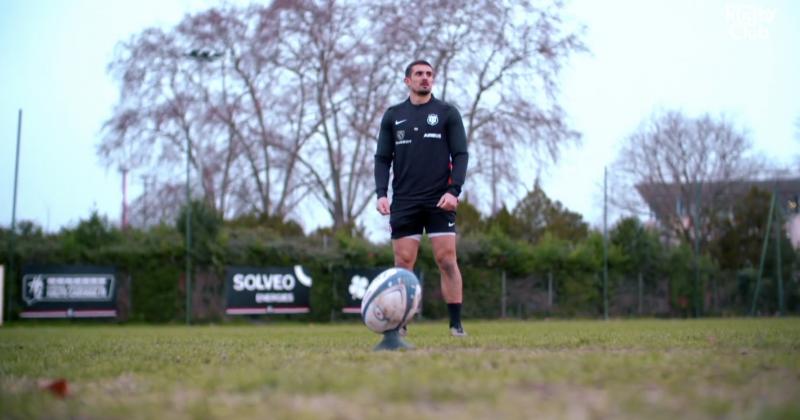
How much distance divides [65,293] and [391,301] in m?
17.8

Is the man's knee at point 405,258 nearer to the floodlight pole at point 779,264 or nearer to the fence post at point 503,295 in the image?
the fence post at point 503,295

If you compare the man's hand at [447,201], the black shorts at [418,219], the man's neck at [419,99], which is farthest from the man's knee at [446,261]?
the man's neck at [419,99]

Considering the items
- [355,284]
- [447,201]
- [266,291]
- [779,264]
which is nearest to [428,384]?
[447,201]

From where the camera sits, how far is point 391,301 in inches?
237

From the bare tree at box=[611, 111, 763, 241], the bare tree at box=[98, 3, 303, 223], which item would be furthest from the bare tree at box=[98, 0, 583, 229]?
the bare tree at box=[611, 111, 763, 241]

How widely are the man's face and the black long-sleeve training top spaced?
140mm

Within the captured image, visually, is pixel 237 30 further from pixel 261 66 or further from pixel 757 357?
pixel 757 357

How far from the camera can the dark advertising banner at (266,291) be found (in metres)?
23.3

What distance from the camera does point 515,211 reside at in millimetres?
36531

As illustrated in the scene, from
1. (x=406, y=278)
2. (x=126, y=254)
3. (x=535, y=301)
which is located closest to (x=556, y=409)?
(x=406, y=278)

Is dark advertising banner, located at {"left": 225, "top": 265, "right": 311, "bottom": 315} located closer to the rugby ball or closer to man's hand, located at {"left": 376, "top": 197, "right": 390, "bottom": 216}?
man's hand, located at {"left": 376, "top": 197, "right": 390, "bottom": 216}

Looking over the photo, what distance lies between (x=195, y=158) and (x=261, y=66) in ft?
12.9

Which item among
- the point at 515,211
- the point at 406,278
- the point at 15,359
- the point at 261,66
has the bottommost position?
the point at 15,359

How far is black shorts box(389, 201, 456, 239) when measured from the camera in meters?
7.47
